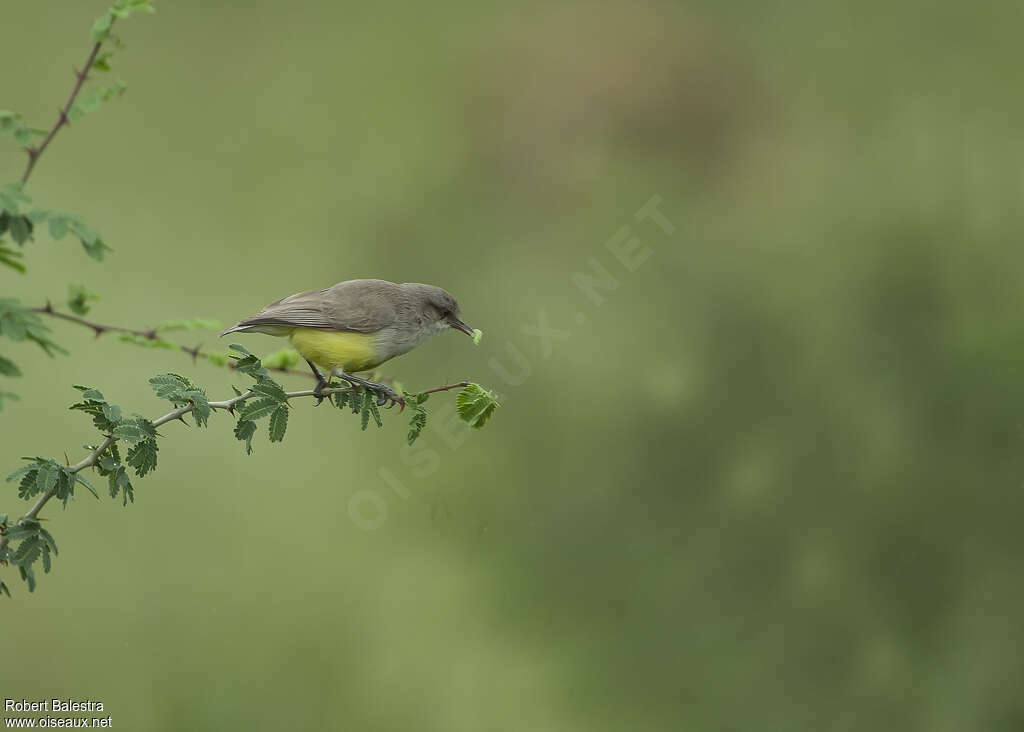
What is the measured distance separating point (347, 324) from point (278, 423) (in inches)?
18.7

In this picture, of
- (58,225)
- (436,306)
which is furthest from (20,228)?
(436,306)

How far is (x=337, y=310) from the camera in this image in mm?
3035

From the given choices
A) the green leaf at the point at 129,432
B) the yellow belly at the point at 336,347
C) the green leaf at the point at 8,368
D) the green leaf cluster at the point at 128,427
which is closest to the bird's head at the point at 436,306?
the yellow belly at the point at 336,347

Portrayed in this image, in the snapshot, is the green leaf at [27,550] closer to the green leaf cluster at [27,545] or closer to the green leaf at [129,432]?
the green leaf cluster at [27,545]

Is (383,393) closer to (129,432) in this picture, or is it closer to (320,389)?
(320,389)

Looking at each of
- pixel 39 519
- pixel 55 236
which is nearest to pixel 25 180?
pixel 55 236

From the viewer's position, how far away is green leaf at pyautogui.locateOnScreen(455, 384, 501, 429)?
102 inches

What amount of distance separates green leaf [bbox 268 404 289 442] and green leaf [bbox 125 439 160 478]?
0.91 ft

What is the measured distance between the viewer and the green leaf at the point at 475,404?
2578 mm

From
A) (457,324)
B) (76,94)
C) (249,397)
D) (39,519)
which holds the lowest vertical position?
(39,519)

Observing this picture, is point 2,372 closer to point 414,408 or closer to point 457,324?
point 414,408

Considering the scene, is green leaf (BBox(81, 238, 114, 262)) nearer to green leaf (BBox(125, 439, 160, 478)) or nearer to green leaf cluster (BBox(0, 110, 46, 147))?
green leaf cluster (BBox(0, 110, 46, 147))

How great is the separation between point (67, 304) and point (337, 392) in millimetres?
741

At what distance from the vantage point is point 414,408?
8.70 feet
